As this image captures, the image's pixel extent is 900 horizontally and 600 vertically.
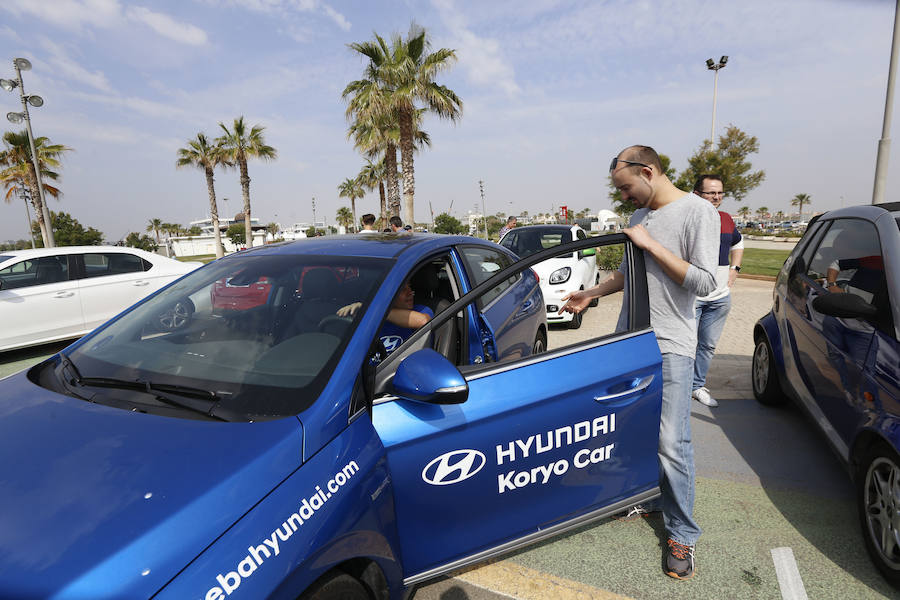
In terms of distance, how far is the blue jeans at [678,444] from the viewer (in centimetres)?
211

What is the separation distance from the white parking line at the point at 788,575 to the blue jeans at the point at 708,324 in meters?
1.56

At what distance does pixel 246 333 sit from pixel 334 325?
1.31ft

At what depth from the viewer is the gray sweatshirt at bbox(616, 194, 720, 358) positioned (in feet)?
6.55

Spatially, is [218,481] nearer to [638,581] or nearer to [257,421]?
[257,421]

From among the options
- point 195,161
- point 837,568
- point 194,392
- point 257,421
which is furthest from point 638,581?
point 195,161

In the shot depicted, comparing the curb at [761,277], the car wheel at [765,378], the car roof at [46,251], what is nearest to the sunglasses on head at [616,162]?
the car wheel at [765,378]

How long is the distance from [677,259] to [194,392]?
1.89m

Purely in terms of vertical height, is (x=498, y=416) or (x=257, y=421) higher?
(x=257, y=421)

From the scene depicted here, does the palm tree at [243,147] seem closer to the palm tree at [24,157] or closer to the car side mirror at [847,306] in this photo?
the palm tree at [24,157]

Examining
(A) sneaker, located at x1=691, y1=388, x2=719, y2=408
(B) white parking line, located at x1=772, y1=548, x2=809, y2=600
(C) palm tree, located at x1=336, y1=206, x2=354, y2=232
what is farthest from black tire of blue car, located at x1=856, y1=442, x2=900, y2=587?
(C) palm tree, located at x1=336, y1=206, x2=354, y2=232

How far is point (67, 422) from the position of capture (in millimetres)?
1448

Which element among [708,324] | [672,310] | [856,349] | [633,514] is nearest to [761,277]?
[708,324]

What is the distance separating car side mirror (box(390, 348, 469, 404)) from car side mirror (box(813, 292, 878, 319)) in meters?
2.02

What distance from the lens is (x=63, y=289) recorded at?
632 centimetres
